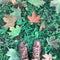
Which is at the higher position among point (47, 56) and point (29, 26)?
point (29, 26)

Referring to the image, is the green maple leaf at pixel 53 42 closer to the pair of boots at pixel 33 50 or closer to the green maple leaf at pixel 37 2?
the pair of boots at pixel 33 50

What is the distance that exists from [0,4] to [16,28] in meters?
0.25

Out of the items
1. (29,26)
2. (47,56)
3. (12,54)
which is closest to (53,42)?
(47,56)

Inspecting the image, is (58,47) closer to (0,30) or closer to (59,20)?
(59,20)

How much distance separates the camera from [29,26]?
2857 millimetres

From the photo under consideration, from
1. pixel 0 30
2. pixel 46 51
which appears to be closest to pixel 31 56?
pixel 46 51

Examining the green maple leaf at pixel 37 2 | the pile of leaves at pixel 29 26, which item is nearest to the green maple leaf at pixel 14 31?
the pile of leaves at pixel 29 26

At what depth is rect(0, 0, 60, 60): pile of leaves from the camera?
2.81 meters

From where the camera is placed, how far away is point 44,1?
112 inches

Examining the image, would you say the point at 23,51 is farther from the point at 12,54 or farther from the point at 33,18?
the point at 33,18

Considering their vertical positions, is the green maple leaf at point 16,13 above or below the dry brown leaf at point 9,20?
above

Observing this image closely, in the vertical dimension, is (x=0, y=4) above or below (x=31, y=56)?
above

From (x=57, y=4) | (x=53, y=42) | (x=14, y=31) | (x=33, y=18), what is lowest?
(x=53, y=42)

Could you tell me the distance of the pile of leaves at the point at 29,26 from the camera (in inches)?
111
